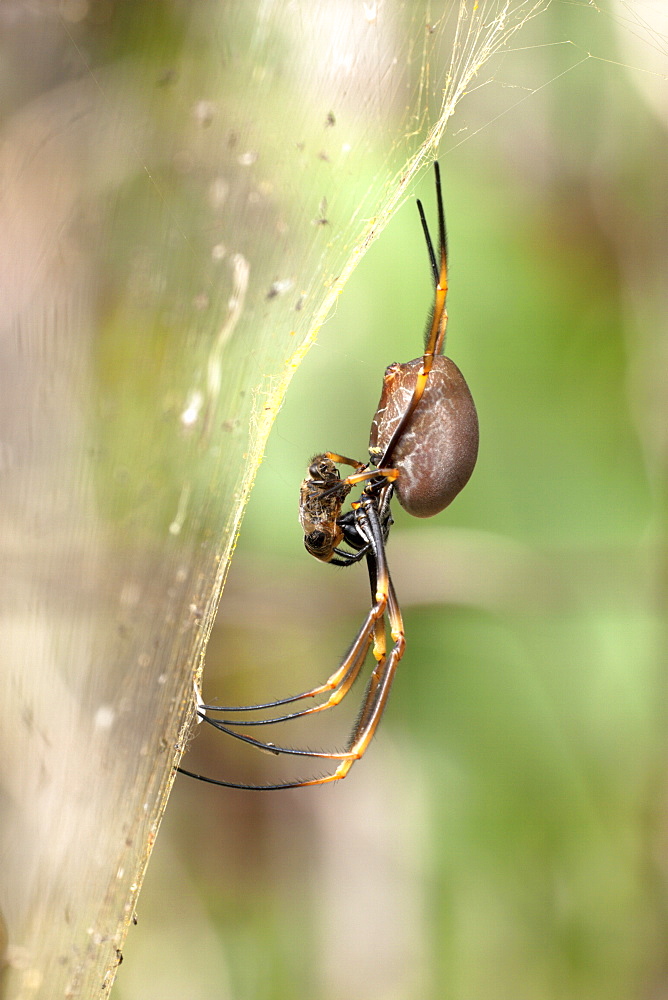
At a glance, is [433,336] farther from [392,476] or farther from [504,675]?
[504,675]

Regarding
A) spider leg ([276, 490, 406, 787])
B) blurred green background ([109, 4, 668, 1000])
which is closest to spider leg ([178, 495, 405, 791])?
spider leg ([276, 490, 406, 787])

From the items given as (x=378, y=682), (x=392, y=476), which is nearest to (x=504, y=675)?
(x=378, y=682)

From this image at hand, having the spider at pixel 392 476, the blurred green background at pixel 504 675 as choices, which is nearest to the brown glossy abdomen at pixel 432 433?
the spider at pixel 392 476

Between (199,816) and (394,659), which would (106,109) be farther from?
(199,816)

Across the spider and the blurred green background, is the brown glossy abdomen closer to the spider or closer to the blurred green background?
the spider

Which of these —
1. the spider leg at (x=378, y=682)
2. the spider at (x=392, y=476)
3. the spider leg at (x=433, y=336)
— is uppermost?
the spider leg at (x=433, y=336)

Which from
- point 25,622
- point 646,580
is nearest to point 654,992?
point 646,580

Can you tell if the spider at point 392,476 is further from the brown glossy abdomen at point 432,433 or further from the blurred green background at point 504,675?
the blurred green background at point 504,675

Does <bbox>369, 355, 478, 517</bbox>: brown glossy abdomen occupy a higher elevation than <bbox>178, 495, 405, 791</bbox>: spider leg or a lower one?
higher
